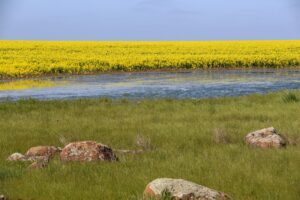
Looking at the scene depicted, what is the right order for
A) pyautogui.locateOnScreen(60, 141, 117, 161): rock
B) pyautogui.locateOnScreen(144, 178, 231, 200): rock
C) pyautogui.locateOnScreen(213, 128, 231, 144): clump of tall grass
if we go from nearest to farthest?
1. pyautogui.locateOnScreen(144, 178, 231, 200): rock
2. pyautogui.locateOnScreen(60, 141, 117, 161): rock
3. pyautogui.locateOnScreen(213, 128, 231, 144): clump of tall grass

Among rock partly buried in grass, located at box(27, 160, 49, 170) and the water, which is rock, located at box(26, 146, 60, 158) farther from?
the water

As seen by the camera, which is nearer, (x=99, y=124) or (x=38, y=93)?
(x=99, y=124)

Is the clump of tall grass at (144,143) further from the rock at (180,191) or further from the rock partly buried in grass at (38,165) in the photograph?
the rock at (180,191)

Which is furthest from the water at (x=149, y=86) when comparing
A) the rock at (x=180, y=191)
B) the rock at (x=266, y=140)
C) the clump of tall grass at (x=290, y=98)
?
the rock at (x=180, y=191)

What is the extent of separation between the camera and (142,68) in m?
44.8

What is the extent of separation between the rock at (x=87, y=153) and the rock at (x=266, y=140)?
9.95 feet

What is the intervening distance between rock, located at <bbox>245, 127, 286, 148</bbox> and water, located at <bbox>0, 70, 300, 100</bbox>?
14.2 metres

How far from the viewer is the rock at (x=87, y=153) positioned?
960 centimetres

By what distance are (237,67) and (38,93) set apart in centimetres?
2440

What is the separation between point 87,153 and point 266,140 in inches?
146

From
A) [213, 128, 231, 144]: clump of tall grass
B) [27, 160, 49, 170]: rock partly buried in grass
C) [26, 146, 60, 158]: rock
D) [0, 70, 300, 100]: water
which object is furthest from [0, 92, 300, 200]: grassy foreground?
[0, 70, 300, 100]: water

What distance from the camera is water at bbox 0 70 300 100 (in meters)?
26.8

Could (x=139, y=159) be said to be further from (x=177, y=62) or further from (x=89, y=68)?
(x=177, y=62)

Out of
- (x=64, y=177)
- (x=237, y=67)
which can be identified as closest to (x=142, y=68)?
(x=237, y=67)
